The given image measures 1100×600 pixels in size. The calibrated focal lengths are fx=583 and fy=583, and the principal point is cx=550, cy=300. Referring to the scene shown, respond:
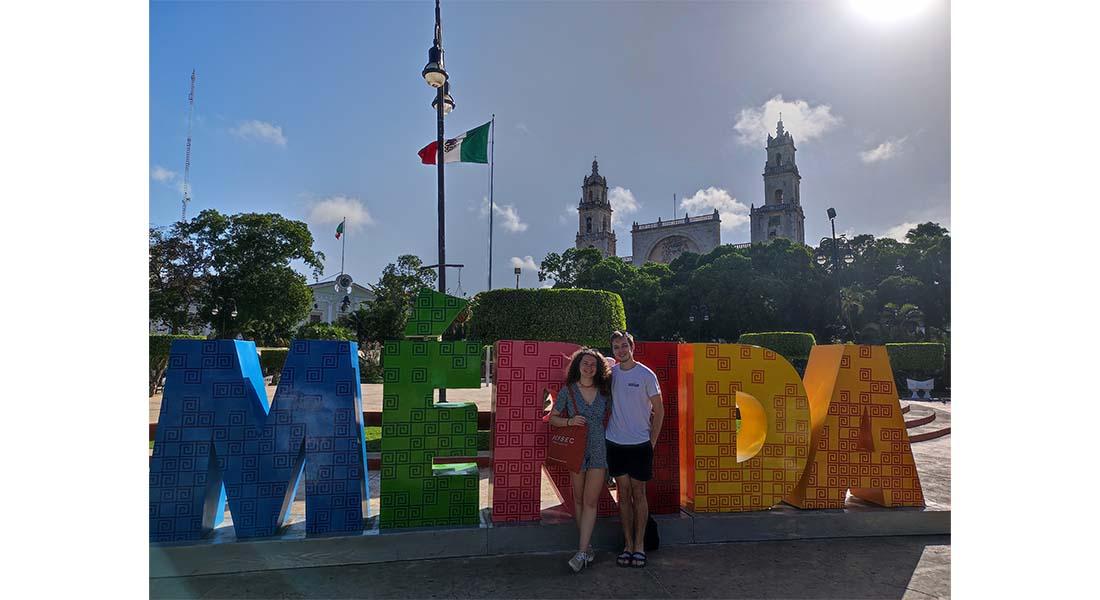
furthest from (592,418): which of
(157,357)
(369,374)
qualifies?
(369,374)

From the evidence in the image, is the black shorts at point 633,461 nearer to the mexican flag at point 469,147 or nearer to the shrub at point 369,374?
the mexican flag at point 469,147

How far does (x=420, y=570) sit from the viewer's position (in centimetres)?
467

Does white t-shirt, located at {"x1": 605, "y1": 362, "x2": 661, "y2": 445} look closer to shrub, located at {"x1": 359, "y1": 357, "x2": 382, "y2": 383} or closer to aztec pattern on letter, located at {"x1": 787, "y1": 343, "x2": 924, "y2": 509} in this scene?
aztec pattern on letter, located at {"x1": 787, "y1": 343, "x2": 924, "y2": 509}

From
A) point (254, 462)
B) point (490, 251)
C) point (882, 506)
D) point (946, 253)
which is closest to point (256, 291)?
point (490, 251)

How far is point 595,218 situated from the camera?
91812 mm

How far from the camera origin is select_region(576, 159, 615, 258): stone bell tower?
91.1m

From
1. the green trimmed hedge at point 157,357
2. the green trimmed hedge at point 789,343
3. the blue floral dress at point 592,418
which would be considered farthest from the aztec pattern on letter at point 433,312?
the green trimmed hedge at point 789,343

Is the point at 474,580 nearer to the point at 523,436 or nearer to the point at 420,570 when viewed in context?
the point at 420,570

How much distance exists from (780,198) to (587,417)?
75.5m

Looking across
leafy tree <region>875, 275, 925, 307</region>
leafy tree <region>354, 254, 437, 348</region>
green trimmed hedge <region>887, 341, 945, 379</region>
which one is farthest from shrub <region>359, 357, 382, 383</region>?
leafy tree <region>875, 275, 925, 307</region>

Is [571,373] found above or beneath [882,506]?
above

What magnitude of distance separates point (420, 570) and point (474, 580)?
0.50m

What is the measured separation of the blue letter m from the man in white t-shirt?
226 cm

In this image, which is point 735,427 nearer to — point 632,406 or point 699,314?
point 632,406
